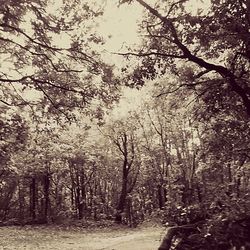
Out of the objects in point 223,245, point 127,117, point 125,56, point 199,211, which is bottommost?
point 223,245

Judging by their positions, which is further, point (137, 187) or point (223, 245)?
point (137, 187)

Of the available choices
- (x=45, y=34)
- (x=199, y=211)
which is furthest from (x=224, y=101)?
(x=45, y=34)

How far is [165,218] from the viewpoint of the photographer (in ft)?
35.6

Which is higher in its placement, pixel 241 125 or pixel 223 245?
pixel 241 125

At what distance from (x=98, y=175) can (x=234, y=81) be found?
37141 millimetres

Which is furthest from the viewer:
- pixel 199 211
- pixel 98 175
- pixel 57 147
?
pixel 98 175

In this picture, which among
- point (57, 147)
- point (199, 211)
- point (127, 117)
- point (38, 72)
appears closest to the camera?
point (199, 211)

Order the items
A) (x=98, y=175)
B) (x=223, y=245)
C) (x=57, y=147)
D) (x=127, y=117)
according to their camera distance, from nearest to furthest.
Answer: (x=223, y=245), (x=57, y=147), (x=127, y=117), (x=98, y=175)

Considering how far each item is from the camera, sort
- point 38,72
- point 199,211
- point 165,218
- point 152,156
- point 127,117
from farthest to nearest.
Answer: point 152,156 < point 127,117 < point 38,72 < point 165,218 < point 199,211

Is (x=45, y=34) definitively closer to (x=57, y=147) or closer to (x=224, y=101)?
(x=224, y=101)

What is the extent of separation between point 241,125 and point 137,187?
116 feet

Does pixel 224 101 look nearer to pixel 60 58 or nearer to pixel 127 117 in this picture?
pixel 60 58

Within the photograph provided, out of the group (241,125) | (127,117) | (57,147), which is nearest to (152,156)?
(127,117)

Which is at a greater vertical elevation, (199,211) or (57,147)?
(57,147)
